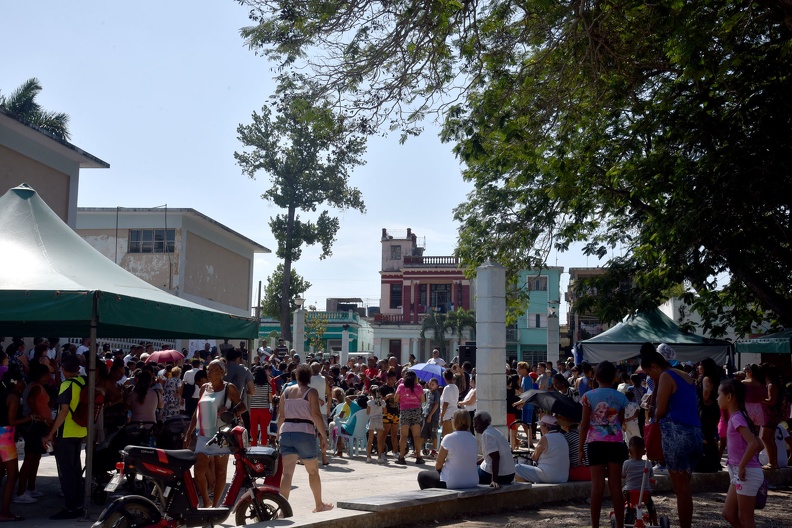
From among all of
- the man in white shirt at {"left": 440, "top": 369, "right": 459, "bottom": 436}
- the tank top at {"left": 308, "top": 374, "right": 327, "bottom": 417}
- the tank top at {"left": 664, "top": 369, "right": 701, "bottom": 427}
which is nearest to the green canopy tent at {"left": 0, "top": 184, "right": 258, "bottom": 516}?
the tank top at {"left": 308, "top": 374, "right": 327, "bottom": 417}

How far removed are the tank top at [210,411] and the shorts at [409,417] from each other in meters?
6.67

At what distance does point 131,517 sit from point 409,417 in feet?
28.3

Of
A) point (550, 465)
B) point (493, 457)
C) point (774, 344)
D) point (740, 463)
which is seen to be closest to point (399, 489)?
point (550, 465)

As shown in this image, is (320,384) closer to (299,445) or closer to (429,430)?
(429,430)

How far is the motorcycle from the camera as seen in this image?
6.78 meters

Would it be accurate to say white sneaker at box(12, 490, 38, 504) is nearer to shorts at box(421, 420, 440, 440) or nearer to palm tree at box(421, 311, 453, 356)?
shorts at box(421, 420, 440, 440)

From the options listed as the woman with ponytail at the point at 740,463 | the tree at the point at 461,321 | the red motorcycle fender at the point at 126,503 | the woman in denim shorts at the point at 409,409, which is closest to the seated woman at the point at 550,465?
the woman with ponytail at the point at 740,463

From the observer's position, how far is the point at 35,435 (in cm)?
888

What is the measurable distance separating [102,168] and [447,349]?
3767 centimetres

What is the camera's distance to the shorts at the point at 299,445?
28.2 ft

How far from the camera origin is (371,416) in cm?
1545

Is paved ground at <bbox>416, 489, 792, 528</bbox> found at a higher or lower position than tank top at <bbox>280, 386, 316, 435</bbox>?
lower

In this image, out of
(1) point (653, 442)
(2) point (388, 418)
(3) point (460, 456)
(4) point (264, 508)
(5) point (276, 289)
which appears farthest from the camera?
(5) point (276, 289)

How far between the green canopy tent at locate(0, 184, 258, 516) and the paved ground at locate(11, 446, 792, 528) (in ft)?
5.30
